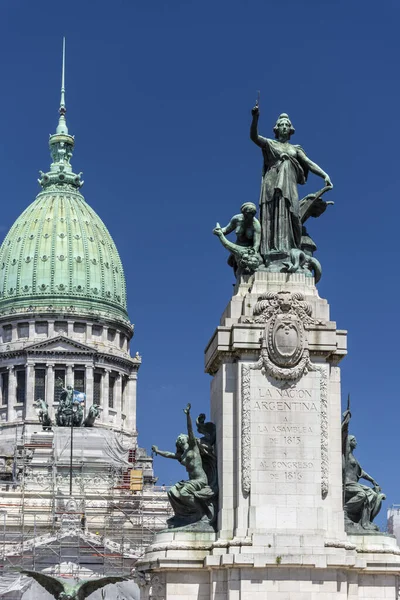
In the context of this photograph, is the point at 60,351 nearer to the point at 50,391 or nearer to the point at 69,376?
the point at 69,376

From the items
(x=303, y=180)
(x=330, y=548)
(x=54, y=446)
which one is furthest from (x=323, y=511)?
(x=54, y=446)

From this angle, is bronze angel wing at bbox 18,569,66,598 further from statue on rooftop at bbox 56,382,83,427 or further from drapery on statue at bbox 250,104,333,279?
statue on rooftop at bbox 56,382,83,427

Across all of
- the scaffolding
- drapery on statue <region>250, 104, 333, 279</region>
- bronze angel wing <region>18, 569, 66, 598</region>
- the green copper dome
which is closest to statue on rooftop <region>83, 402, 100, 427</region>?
the scaffolding

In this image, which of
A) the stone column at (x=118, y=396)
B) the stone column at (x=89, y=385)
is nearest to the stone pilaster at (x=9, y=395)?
the stone column at (x=89, y=385)

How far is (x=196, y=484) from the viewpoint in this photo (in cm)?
3531

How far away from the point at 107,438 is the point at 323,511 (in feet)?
336

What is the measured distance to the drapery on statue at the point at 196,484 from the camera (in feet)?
115

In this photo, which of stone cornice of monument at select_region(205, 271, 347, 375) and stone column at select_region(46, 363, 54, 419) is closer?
stone cornice of monument at select_region(205, 271, 347, 375)

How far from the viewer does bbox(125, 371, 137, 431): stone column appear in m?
149

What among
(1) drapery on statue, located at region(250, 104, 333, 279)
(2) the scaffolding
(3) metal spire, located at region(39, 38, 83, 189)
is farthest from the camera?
(3) metal spire, located at region(39, 38, 83, 189)

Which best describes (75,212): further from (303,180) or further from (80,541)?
(303,180)

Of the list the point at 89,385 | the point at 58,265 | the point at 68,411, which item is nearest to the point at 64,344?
the point at 89,385

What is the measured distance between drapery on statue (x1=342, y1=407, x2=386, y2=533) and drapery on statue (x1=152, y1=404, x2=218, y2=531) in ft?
10.7

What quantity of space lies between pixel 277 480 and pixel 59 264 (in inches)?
4557
